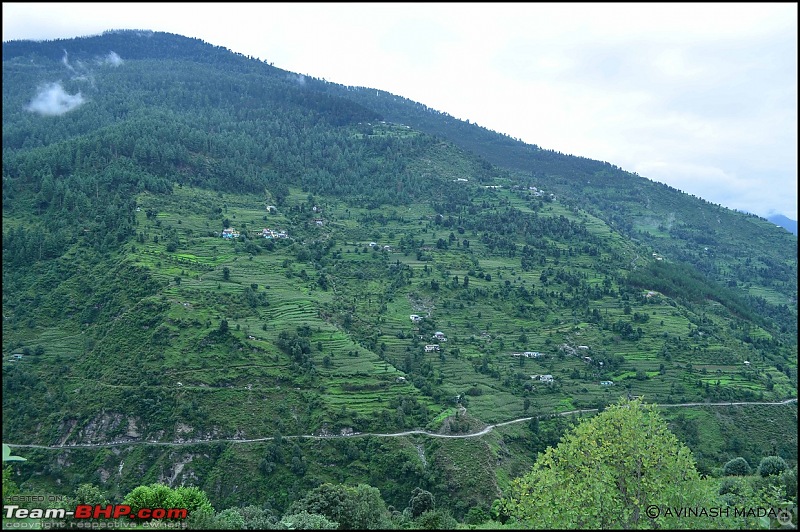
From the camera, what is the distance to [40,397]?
57.4 m

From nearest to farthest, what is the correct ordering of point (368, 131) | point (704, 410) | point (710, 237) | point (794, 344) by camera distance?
point (704, 410), point (794, 344), point (710, 237), point (368, 131)

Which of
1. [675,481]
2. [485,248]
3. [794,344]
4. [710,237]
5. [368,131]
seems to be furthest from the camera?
[368,131]

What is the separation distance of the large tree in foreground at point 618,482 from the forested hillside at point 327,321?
3267 millimetres

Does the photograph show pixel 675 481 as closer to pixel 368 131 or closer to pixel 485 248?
pixel 485 248

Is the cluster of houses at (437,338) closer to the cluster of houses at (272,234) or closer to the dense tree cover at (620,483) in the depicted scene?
the cluster of houses at (272,234)

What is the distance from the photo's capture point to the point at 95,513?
2800 cm

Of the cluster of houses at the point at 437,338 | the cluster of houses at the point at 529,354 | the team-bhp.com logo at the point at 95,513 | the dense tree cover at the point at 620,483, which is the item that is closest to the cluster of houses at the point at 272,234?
the cluster of houses at the point at 437,338

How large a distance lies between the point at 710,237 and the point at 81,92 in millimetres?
186760

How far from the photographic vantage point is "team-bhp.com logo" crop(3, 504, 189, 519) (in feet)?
86.0

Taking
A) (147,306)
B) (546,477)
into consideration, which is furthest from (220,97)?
(546,477)

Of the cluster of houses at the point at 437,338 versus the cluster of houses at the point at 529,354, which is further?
the cluster of houses at the point at 529,354

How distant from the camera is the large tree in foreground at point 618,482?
2100 cm

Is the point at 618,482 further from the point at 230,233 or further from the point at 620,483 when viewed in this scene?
the point at 230,233

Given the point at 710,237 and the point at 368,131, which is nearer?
the point at 710,237
